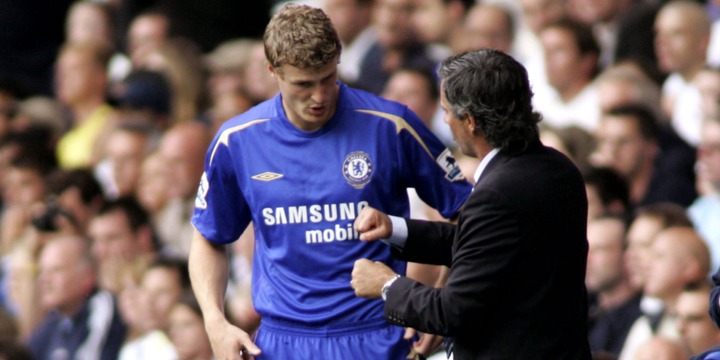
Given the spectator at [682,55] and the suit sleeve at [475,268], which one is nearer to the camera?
the suit sleeve at [475,268]

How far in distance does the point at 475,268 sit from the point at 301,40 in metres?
1.04

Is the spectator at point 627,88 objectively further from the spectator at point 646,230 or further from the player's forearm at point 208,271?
the player's forearm at point 208,271

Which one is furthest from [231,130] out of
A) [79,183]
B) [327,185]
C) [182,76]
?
[182,76]

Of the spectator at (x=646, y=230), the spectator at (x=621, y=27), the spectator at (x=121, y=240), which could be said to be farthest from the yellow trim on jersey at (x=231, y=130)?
the spectator at (x=121, y=240)

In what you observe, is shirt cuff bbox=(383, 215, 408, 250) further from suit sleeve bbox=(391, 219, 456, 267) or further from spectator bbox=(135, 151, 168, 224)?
spectator bbox=(135, 151, 168, 224)

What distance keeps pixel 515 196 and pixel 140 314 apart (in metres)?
5.00

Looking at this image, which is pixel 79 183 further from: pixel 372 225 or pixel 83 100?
pixel 372 225

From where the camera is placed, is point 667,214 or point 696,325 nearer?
point 696,325

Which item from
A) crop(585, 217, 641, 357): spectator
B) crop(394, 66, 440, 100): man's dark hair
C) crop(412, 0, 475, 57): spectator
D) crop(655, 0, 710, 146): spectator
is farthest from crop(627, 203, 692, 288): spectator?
crop(412, 0, 475, 57): spectator

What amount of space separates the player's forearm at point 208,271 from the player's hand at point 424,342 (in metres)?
0.67

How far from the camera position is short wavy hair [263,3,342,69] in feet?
16.4

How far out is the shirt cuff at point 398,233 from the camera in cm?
497

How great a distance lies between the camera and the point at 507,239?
14.5 feet

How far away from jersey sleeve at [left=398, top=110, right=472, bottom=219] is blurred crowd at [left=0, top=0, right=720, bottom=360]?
1.82m
